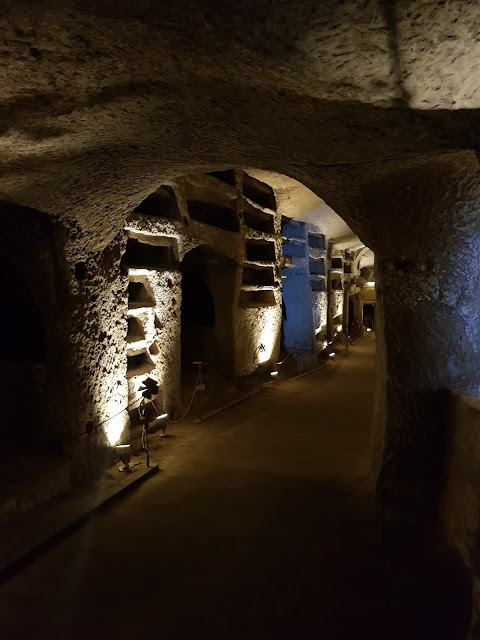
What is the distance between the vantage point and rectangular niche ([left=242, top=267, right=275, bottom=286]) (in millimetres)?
11117

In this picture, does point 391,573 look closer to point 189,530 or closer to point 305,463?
point 189,530

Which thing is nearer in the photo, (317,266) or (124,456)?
(124,456)

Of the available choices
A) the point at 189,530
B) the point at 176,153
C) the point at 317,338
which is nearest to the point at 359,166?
the point at 176,153

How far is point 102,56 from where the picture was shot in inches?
85.1

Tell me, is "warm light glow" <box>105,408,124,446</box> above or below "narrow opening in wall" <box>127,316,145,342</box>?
below

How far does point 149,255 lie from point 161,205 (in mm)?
873

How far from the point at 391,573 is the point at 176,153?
3855 mm

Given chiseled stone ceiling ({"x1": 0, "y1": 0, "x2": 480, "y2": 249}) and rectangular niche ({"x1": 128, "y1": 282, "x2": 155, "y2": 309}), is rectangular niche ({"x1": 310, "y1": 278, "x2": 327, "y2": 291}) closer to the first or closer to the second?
rectangular niche ({"x1": 128, "y1": 282, "x2": 155, "y2": 309})

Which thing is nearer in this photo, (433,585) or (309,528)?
(433,585)

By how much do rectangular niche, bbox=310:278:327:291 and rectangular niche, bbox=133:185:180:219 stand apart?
7.34 metres

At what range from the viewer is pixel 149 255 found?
24.1ft

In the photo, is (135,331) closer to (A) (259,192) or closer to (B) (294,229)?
(A) (259,192)

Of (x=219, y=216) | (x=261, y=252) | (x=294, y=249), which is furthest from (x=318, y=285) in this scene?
(x=219, y=216)

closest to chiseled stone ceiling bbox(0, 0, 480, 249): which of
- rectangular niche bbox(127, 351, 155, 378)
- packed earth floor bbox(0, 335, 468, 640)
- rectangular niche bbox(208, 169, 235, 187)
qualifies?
packed earth floor bbox(0, 335, 468, 640)
